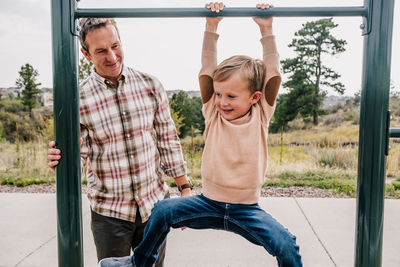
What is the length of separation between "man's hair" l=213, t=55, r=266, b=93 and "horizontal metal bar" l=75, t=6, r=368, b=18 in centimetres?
18

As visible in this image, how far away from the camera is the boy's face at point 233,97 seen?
138 centimetres

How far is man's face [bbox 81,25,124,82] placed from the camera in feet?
5.21

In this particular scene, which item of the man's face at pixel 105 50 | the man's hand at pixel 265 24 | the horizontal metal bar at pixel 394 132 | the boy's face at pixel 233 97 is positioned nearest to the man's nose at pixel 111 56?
the man's face at pixel 105 50

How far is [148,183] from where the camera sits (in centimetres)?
180

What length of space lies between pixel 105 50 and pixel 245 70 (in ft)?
2.11

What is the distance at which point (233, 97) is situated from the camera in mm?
1399

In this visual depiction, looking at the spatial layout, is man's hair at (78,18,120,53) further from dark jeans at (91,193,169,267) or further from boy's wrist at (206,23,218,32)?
dark jeans at (91,193,169,267)

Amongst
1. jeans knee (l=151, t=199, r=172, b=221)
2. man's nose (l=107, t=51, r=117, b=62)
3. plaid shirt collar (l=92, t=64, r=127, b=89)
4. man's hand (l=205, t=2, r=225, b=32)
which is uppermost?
man's hand (l=205, t=2, r=225, b=32)

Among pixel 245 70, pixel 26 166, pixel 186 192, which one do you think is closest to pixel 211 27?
pixel 245 70

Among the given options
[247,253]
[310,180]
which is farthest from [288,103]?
[247,253]

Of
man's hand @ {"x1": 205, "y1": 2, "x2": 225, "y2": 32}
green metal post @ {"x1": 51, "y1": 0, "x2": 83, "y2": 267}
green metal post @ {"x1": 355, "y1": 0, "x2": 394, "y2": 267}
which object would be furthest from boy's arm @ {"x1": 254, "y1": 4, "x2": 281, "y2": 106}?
green metal post @ {"x1": 51, "y1": 0, "x2": 83, "y2": 267}

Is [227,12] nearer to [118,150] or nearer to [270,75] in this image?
[270,75]

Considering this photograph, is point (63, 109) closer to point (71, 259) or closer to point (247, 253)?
point (71, 259)

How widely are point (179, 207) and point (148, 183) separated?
427mm
